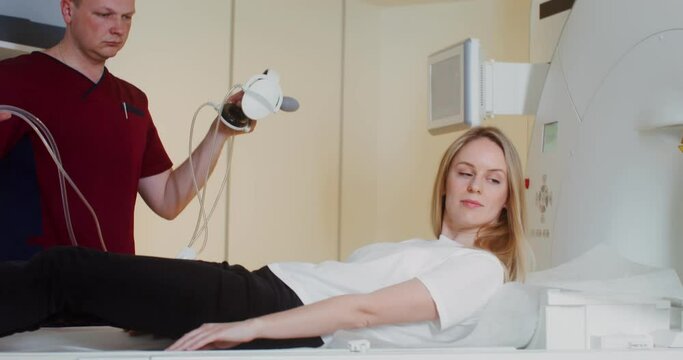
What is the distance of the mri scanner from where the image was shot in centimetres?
148

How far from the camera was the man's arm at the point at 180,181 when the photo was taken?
2176 mm

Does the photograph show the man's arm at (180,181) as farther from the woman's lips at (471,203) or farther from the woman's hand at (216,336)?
the woman's hand at (216,336)

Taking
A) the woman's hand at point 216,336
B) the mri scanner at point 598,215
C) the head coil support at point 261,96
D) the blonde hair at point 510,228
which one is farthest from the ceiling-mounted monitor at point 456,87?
the woman's hand at point 216,336

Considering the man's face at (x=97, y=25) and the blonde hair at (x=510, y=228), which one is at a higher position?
the man's face at (x=97, y=25)

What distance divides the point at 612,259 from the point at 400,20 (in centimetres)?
246

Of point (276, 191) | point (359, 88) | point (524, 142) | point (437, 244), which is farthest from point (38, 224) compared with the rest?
point (524, 142)

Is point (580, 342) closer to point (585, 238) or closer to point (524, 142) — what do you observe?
point (585, 238)

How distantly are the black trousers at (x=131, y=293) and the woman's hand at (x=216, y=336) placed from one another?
0.12m

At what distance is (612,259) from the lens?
5.63 feet

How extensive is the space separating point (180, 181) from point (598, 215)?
1.01 meters

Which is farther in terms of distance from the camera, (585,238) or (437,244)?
(585,238)

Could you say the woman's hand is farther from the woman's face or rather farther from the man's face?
the man's face

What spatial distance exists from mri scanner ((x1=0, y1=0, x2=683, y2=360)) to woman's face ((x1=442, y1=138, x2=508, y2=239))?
209 millimetres

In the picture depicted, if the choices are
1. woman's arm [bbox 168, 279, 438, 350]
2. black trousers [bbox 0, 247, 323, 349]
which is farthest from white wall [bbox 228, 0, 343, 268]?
woman's arm [bbox 168, 279, 438, 350]
